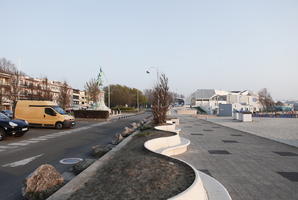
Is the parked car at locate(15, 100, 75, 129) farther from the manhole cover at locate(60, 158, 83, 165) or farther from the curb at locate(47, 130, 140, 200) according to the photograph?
the curb at locate(47, 130, 140, 200)

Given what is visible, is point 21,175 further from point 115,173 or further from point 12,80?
point 12,80

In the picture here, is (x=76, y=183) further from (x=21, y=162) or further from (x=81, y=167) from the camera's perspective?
(x=21, y=162)

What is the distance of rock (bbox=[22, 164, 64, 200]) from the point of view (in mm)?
4078

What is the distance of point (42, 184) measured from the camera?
4211 millimetres

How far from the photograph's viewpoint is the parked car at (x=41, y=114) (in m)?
17.4

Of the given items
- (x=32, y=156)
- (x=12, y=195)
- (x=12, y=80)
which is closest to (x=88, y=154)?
(x=32, y=156)

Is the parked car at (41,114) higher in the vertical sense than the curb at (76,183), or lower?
higher

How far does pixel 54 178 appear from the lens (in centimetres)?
443

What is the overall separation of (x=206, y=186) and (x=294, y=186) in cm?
236

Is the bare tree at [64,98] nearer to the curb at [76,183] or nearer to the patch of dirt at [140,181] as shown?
the curb at [76,183]

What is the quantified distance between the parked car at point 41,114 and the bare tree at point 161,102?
8.11 meters

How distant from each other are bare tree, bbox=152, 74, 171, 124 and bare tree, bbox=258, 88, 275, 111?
79.2 metres

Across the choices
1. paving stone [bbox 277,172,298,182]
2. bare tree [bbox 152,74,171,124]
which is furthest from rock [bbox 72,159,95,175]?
bare tree [bbox 152,74,171,124]

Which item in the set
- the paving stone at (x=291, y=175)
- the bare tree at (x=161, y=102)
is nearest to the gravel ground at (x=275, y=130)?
the paving stone at (x=291, y=175)
